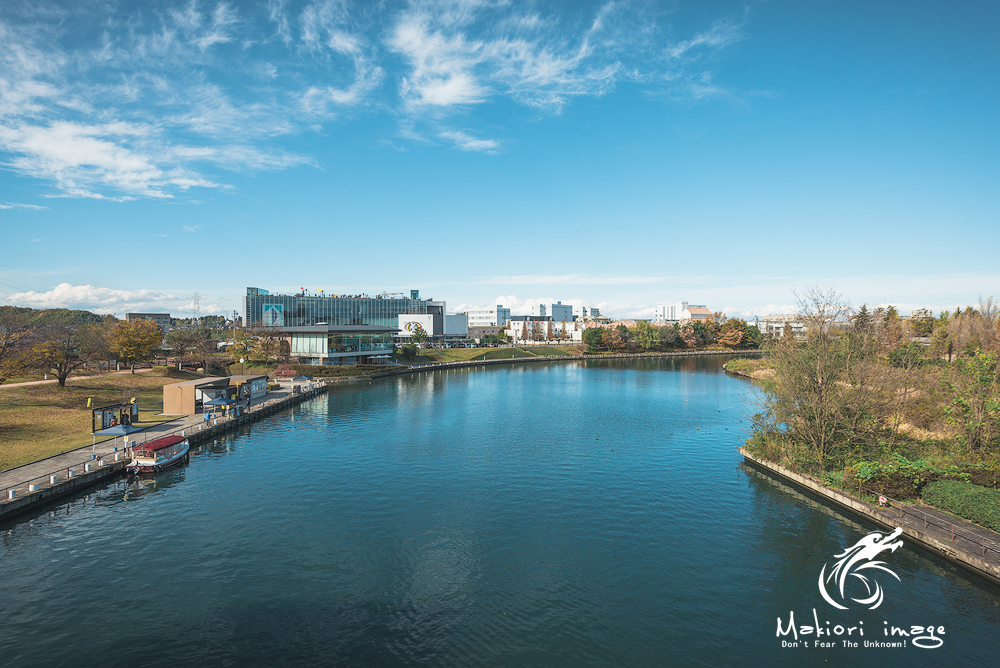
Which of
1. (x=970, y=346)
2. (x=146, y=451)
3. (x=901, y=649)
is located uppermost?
(x=970, y=346)

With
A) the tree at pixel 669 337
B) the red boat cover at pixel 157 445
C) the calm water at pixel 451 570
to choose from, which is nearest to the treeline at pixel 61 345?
the red boat cover at pixel 157 445

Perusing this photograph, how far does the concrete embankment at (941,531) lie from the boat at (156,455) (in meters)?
52.3

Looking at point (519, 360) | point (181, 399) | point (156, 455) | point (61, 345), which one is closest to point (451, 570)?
point (156, 455)

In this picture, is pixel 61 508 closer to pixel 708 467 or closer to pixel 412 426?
pixel 412 426

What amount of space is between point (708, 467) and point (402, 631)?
3220 centimetres

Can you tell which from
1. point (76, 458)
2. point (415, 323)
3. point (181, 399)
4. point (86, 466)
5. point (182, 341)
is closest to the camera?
point (86, 466)

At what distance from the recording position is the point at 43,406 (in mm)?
52438

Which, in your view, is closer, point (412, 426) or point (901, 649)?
point (901, 649)

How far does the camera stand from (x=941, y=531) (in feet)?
84.1

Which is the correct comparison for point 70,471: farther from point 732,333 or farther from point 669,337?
point 732,333

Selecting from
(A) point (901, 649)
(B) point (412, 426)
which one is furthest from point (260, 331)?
(A) point (901, 649)

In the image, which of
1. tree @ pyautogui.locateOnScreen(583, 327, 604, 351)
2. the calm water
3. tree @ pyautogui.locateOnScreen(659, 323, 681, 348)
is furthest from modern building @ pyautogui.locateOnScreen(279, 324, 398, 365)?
tree @ pyautogui.locateOnScreen(659, 323, 681, 348)

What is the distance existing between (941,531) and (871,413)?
12501 mm

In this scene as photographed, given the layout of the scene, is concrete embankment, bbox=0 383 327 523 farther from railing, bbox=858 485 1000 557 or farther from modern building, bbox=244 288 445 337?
modern building, bbox=244 288 445 337
